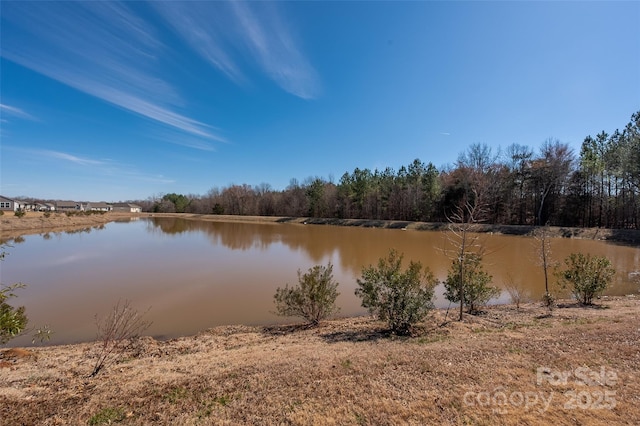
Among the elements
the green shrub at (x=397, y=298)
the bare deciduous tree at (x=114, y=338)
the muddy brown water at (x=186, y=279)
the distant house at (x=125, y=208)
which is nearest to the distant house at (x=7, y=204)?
the distant house at (x=125, y=208)

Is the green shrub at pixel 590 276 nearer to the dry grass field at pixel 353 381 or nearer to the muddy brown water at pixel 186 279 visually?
the muddy brown water at pixel 186 279

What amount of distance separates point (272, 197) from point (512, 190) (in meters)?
51.7

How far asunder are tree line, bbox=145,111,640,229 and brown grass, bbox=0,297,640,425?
48.6 ft

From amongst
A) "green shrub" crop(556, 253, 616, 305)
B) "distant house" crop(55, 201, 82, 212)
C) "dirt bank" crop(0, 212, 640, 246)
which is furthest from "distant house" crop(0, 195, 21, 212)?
"green shrub" crop(556, 253, 616, 305)

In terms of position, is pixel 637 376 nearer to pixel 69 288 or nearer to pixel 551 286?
pixel 551 286

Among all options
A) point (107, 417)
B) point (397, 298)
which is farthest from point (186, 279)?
point (397, 298)

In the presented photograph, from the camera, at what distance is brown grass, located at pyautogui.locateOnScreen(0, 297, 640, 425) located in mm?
3004

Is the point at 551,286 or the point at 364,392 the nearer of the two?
the point at 364,392

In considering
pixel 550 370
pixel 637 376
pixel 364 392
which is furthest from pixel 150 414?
pixel 637 376

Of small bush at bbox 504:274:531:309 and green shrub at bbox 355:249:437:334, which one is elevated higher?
green shrub at bbox 355:249:437:334

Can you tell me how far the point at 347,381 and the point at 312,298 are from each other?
337 cm

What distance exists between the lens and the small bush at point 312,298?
274 inches

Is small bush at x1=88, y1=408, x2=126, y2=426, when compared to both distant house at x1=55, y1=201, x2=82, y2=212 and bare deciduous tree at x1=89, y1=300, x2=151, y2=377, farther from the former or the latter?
distant house at x1=55, y1=201, x2=82, y2=212

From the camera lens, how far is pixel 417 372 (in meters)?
3.84
